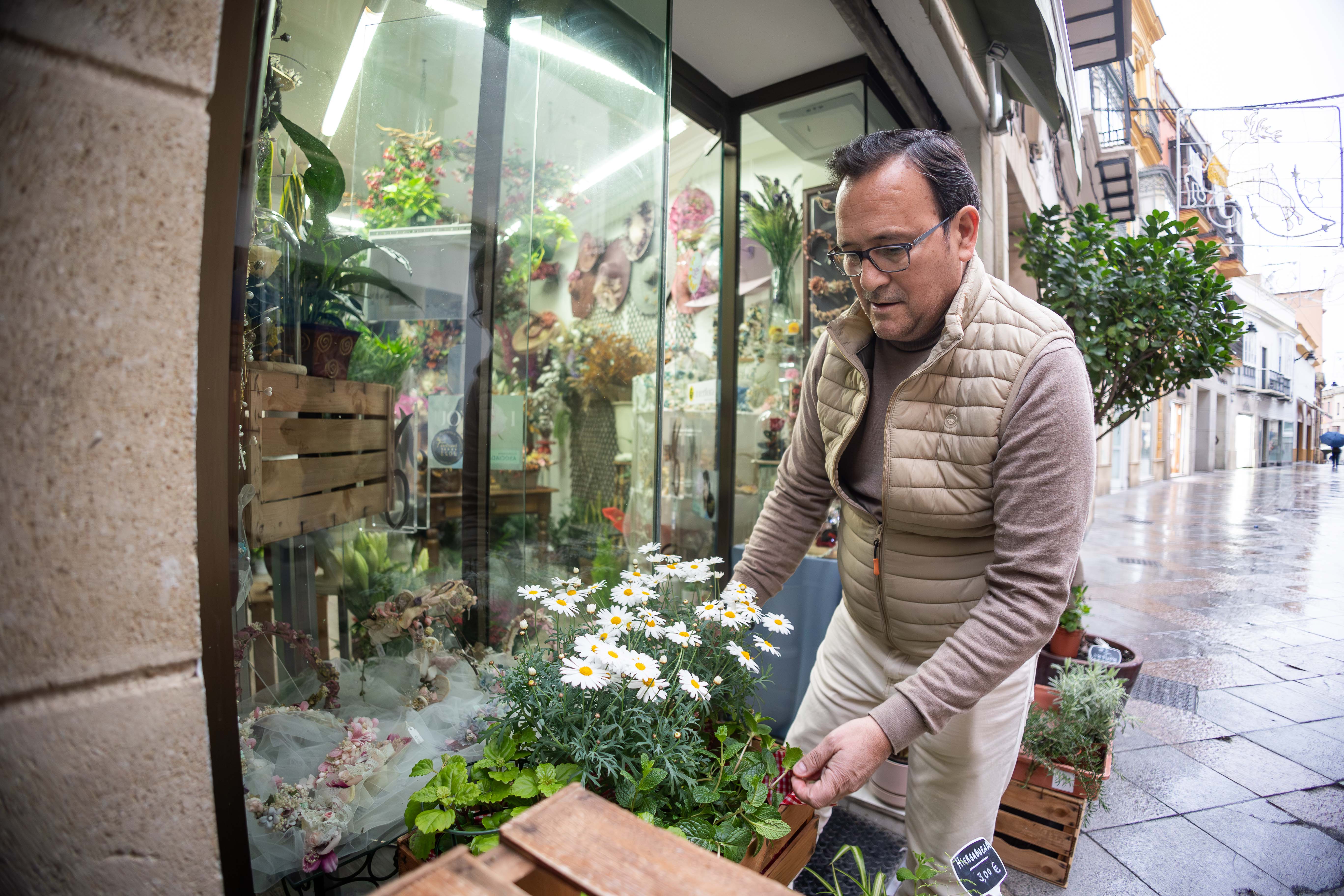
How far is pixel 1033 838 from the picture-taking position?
208 centimetres

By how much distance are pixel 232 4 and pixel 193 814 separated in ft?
3.21

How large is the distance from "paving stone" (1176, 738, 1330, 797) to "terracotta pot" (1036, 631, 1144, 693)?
0.36 m

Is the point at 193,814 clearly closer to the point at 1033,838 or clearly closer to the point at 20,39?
the point at 20,39

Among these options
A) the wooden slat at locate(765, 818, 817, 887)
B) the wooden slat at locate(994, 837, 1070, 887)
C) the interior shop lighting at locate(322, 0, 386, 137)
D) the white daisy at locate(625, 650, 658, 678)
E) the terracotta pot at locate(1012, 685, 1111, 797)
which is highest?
the interior shop lighting at locate(322, 0, 386, 137)

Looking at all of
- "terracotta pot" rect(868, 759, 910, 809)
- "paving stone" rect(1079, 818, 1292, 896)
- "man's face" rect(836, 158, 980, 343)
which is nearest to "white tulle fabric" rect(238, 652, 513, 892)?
"man's face" rect(836, 158, 980, 343)

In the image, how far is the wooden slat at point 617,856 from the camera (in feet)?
2.17

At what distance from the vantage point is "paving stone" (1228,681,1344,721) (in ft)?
11.3

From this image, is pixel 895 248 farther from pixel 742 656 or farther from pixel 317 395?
pixel 317 395

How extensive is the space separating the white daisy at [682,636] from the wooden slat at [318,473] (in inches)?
38.4

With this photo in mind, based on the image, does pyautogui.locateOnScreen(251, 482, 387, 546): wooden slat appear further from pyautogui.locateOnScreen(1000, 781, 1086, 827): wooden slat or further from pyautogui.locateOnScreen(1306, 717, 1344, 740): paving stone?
pyautogui.locateOnScreen(1306, 717, 1344, 740): paving stone

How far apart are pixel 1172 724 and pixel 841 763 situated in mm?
3226

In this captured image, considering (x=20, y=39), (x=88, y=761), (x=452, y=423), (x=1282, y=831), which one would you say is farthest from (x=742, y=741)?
(x=1282, y=831)

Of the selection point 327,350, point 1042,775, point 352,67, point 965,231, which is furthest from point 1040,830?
point 352,67

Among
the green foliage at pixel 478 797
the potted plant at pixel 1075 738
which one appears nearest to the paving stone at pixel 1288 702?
the potted plant at pixel 1075 738
